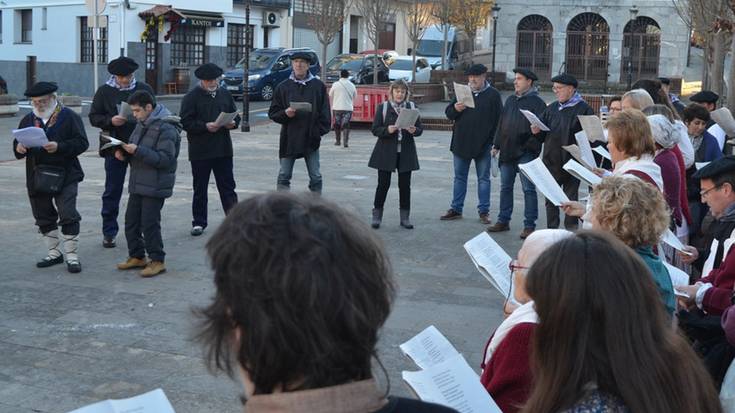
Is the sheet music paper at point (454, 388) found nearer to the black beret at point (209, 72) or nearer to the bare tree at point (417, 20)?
the black beret at point (209, 72)

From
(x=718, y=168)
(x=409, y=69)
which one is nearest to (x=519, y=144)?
(x=718, y=168)

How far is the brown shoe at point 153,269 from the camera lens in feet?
26.7

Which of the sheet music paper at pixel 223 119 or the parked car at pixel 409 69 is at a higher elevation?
the parked car at pixel 409 69

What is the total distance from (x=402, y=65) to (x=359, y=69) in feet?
9.42

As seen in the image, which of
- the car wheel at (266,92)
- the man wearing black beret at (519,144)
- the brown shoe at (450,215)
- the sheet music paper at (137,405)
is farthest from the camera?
the car wheel at (266,92)

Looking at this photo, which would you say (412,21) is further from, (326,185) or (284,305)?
(284,305)

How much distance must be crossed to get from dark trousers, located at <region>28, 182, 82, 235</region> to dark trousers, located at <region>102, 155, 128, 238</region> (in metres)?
0.78

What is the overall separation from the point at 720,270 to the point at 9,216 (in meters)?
8.65

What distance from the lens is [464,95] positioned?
10.7 m

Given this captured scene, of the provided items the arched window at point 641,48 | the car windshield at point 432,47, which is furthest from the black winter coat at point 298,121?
the arched window at point 641,48

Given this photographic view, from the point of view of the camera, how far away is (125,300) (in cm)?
743

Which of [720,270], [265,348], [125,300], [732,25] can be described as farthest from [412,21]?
[265,348]

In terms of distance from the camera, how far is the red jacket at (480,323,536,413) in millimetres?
2932

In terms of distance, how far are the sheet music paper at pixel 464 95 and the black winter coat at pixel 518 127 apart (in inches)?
20.4
